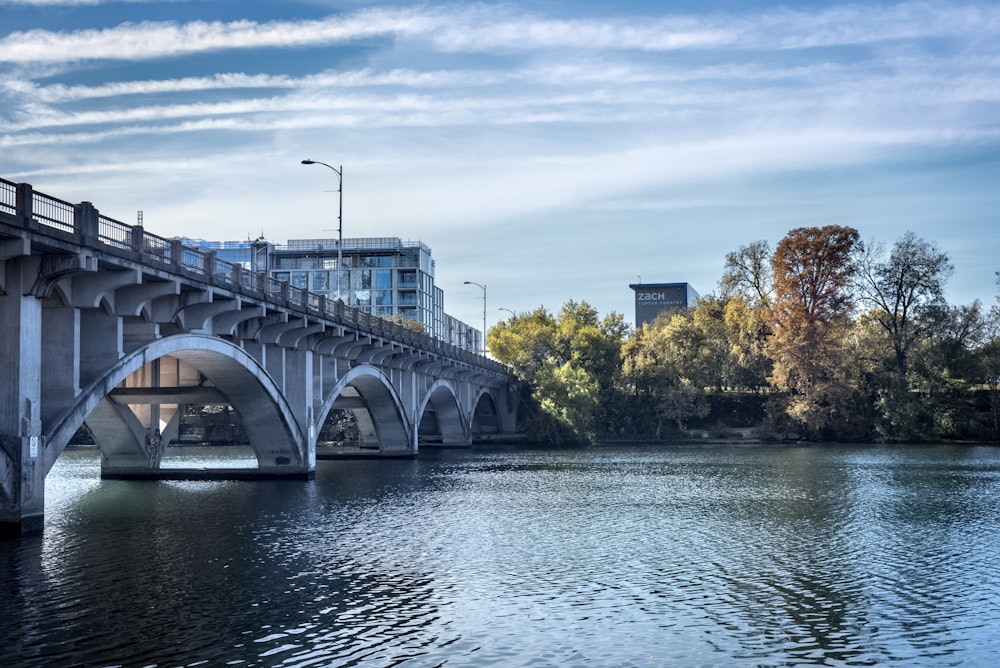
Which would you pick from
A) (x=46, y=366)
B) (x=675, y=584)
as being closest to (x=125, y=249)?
(x=46, y=366)

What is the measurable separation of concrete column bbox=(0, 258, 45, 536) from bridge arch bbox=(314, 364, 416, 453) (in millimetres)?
35915

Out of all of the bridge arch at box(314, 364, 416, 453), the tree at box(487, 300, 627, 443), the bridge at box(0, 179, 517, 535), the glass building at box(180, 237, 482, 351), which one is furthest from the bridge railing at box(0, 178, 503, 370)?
the glass building at box(180, 237, 482, 351)

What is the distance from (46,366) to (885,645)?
26.9 metres

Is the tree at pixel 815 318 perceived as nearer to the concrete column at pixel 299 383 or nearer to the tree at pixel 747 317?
the tree at pixel 747 317

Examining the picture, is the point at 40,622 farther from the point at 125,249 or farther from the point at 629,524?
the point at 629,524

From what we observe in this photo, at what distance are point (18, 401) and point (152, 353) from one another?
9080 mm

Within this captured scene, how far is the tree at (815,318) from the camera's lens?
10581 cm

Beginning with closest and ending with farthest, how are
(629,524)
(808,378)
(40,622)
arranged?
(40,622) < (629,524) < (808,378)

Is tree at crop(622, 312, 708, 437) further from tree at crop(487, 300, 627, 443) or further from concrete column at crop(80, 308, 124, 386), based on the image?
concrete column at crop(80, 308, 124, 386)

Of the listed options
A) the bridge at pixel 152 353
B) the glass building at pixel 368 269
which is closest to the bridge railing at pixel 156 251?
the bridge at pixel 152 353

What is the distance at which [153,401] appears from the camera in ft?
178

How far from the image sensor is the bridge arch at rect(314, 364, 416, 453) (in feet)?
238

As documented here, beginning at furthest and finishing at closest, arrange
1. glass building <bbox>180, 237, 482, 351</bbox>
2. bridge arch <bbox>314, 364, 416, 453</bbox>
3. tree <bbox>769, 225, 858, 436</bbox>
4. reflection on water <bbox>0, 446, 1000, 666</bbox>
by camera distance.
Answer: glass building <bbox>180, 237, 482, 351</bbox>, tree <bbox>769, 225, 858, 436</bbox>, bridge arch <bbox>314, 364, 416, 453</bbox>, reflection on water <bbox>0, 446, 1000, 666</bbox>

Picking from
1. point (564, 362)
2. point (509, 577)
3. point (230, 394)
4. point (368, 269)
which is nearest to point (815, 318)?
point (564, 362)
